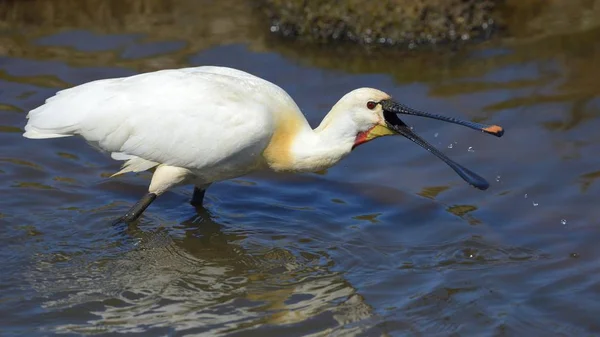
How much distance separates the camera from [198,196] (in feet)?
31.8

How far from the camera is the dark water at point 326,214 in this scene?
7695 millimetres

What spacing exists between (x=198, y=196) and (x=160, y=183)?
2.45 ft

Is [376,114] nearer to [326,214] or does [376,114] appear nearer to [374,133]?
[374,133]

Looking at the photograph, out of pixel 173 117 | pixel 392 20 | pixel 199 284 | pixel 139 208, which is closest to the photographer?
pixel 199 284

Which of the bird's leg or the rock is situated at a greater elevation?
the rock

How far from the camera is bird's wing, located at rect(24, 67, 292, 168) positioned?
8.67 meters

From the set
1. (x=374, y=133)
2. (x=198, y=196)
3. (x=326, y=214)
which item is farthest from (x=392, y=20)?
(x=374, y=133)

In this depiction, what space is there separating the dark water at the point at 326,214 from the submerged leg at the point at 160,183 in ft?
0.51

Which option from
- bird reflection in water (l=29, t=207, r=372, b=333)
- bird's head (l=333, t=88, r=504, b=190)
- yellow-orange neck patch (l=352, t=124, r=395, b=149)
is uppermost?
bird's head (l=333, t=88, r=504, b=190)

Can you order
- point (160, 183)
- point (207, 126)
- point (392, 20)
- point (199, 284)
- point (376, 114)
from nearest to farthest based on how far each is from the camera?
point (199, 284) → point (376, 114) → point (207, 126) → point (160, 183) → point (392, 20)

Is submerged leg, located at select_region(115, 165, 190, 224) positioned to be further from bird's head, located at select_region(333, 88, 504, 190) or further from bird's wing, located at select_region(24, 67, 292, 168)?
bird's head, located at select_region(333, 88, 504, 190)

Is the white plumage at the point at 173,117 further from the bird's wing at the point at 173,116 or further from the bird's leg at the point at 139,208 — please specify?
the bird's leg at the point at 139,208

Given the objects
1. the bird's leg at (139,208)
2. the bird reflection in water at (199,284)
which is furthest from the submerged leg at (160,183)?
the bird reflection in water at (199,284)

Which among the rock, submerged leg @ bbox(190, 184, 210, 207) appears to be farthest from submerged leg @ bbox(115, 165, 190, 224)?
the rock
